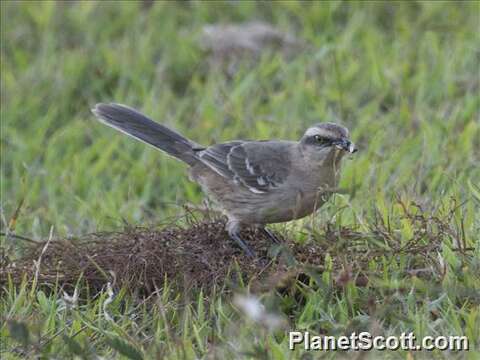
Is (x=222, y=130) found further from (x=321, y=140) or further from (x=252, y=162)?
(x=321, y=140)

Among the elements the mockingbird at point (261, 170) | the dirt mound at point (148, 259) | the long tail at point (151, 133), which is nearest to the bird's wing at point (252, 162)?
the mockingbird at point (261, 170)

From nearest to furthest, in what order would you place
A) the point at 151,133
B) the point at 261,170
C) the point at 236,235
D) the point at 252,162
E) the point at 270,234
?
the point at 236,235 < the point at 270,234 < the point at 261,170 < the point at 252,162 < the point at 151,133

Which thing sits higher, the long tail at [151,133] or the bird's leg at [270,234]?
the long tail at [151,133]

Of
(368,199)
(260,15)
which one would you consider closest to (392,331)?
(368,199)

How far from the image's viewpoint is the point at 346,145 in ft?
22.1

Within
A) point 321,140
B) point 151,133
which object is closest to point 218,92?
point 151,133

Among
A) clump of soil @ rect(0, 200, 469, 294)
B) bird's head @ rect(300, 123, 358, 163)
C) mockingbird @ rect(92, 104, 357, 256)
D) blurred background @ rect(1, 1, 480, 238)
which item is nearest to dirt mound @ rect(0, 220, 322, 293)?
clump of soil @ rect(0, 200, 469, 294)

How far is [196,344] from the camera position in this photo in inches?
227

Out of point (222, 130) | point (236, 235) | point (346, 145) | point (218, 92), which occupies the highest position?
point (218, 92)

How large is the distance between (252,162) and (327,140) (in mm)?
625

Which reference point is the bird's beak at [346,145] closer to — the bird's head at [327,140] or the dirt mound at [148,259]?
the bird's head at [327,140]

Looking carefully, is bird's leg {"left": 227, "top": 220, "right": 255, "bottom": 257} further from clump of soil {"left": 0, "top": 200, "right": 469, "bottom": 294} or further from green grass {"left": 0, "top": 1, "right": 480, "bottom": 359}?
green grass {"left": 0, "top": 1, "right": 480, "bottom": 359}

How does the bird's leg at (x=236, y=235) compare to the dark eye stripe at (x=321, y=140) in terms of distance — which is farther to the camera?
the dark eye stripe at (x=321, y=140)

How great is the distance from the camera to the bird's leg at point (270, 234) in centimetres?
691
